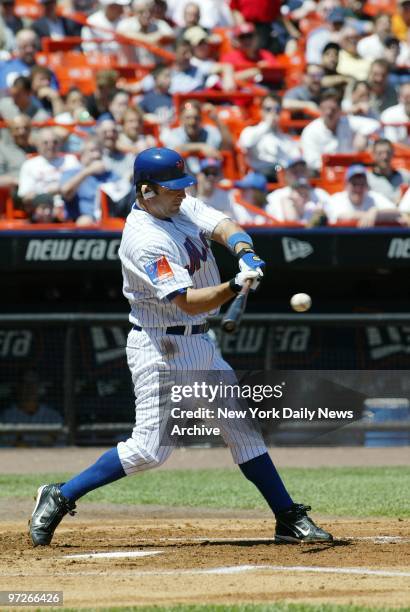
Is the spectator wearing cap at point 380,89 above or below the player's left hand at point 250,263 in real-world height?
above

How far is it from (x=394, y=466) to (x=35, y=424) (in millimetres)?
3052

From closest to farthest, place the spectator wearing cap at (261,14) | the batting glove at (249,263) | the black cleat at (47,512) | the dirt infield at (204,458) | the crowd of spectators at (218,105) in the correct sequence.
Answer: the batting glove at (249,263) < the black cleat at (47,512) < the dirt infield at (204,458) < the crowd of spectators at (218,105) < the spectator wearing cap at (261,14)

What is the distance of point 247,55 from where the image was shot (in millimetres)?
13969

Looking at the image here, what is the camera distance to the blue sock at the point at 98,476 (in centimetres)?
538

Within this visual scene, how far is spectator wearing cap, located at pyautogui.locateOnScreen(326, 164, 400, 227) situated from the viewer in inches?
410

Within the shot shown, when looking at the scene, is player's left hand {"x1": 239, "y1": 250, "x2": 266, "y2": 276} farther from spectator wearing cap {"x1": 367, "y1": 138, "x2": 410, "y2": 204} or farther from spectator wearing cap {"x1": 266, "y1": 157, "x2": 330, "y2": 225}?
spectator wearing cap {"x1": 367, "y1": 138, "x2": 410, "y2": 204}

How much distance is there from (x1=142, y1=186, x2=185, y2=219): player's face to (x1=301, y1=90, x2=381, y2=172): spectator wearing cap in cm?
674

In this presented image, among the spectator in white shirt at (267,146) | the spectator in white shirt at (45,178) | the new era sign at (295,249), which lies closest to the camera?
the new era sign at (295,249)

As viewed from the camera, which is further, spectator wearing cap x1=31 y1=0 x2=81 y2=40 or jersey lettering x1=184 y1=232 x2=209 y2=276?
spectator wearing cap x1=31 y1=0 x2=81 y2=40

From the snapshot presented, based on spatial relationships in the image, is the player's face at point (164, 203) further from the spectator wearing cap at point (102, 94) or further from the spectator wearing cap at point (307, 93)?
the spectator wearing cap at point (307, 93)

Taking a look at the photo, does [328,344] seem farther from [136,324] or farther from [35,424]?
[136,324]

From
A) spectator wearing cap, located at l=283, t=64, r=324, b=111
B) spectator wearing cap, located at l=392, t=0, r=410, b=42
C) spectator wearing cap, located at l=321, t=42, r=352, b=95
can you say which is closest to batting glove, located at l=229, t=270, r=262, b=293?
spectator wearing cap, located at l=283, t=64, r=324, b=111

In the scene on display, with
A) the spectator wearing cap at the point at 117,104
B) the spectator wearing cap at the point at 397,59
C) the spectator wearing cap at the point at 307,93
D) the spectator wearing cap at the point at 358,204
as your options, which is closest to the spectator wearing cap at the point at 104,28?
the spectator wearing cap at the point at 117,104

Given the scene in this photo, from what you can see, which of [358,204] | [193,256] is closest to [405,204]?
[358,204]
